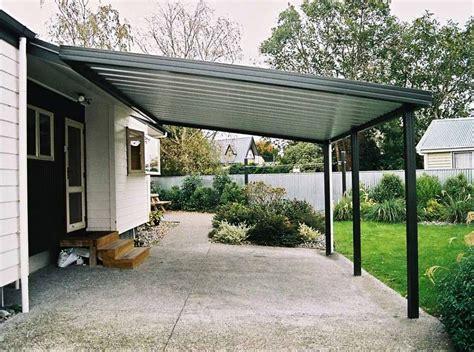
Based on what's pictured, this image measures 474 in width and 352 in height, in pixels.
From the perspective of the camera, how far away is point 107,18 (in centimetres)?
1772

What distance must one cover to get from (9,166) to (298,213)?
766cm

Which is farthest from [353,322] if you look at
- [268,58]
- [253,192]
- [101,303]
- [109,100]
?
[268,58]

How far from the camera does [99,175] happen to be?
7.01 m

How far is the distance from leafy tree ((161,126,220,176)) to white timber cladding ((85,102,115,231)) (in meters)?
11.3

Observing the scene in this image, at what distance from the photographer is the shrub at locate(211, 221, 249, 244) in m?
9.09

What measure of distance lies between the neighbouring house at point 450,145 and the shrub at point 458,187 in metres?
5.38

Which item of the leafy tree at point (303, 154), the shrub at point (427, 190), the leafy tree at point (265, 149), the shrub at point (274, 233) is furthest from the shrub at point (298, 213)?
the leafy tree at point (265, 149)

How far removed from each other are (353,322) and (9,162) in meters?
3.67

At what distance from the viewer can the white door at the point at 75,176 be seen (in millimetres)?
6402

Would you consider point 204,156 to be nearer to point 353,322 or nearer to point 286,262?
point 286,262

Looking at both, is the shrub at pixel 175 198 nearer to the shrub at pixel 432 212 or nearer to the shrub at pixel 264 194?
the shrub at pixel 264 194

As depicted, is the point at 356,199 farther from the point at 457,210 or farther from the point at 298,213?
the point at 457,210

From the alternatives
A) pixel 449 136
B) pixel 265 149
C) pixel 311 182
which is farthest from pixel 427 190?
pixel 265 149

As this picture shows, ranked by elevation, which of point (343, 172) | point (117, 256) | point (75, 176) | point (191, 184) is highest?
point (343, 172)
